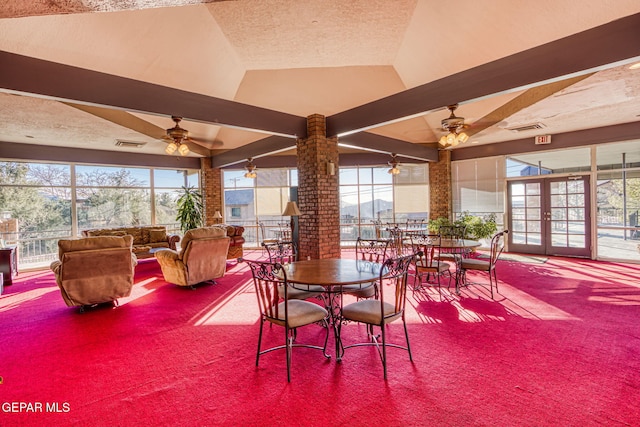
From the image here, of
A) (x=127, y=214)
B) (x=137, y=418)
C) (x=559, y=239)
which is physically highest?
(x=127, y=214)

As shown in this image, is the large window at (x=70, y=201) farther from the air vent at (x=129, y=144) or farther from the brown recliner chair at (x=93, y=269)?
the brown recliner chair at (x=93, y=269)

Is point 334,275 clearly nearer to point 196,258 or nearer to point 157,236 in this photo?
point 196,258

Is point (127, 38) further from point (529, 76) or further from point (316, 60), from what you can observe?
point (529, 76)

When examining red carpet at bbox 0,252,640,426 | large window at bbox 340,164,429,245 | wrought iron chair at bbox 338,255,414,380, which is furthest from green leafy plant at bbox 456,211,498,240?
wrought iron chair at bbox 338,255,414,380

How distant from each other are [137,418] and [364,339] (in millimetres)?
2090

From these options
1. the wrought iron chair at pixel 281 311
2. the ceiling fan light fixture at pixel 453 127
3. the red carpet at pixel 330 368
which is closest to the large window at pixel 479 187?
the red carpet at pixel 330 368

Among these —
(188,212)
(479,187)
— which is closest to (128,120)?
(188,212)

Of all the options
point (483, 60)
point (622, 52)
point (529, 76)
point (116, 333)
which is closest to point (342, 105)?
point (483, 60)

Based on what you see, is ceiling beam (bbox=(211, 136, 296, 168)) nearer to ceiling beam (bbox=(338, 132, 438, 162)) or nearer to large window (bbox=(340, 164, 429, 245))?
ceiling beam (bbox=(338, 132, 438, 162))

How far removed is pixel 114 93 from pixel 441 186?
841 centimetres

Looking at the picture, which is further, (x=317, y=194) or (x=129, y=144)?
(x=129, y=144)

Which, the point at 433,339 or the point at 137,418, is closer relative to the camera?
the point at 137,418

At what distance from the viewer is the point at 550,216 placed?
26.1 ft

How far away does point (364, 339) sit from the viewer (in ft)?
10.8
